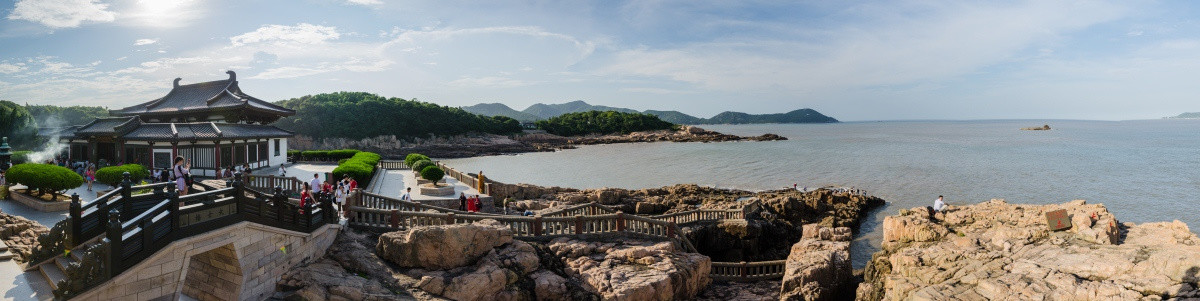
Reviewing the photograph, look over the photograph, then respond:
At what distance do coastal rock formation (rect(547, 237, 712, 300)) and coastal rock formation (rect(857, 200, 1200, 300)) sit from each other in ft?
15.1

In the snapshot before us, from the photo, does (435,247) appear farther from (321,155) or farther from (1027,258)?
(321,155)

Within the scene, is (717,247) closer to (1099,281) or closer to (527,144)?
(1099,281)

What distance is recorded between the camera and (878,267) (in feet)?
51.1

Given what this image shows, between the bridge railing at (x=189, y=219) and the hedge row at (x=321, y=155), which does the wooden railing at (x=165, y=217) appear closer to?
the bridge railing at (x=189, y=219)

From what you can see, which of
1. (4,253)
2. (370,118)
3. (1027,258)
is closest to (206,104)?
(4,253)

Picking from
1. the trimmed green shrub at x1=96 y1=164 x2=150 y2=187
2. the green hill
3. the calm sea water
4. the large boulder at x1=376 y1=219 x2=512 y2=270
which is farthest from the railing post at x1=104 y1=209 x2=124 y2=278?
the green hill

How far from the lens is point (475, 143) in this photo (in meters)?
101

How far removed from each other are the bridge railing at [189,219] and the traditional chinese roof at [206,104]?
72.2 ft

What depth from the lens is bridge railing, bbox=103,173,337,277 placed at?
849 centimetres

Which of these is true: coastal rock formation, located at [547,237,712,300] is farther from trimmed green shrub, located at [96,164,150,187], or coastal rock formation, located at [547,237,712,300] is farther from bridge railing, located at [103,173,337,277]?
trimmed green shrub, located at [96,164,150,187]

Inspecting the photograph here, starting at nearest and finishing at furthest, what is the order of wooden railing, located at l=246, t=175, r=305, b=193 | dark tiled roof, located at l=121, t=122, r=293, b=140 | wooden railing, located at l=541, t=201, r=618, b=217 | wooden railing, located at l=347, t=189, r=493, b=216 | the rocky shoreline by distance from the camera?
wooden railing, located at l=347, t=189, r=493, b=216
wooden railing, located at l=541, t=201, r=618, b=217
wooden railing, located at l=246, t=175, r=305, b=193
dark tiled roof, located at l=121, t=122, r=293, b=140
the rocky shoreline

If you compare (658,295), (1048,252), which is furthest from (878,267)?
(658,295)

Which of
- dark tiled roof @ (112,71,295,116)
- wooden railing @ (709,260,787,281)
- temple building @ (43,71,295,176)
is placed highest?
dark tiled roof @ (112,71,295,116)

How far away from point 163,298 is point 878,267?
54.3 feet
